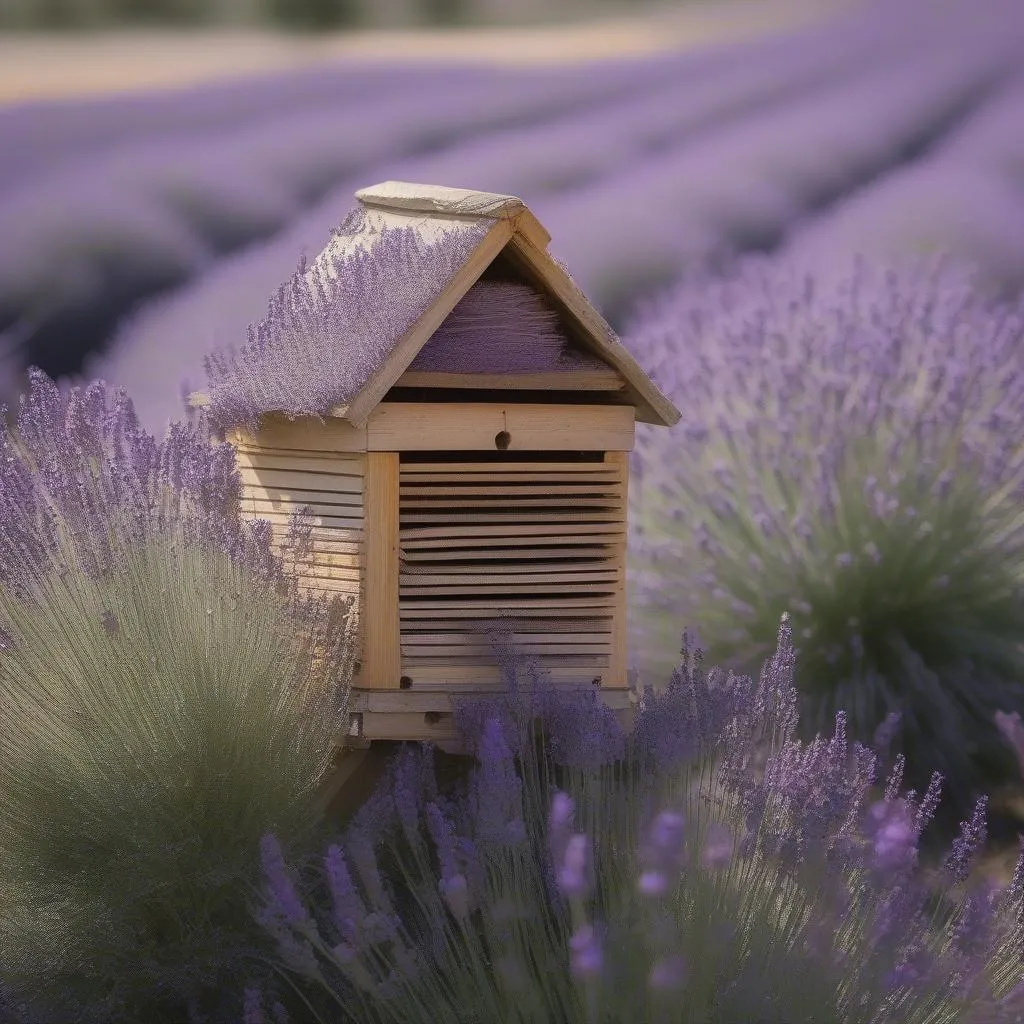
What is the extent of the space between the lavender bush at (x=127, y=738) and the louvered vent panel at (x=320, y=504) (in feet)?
0.61

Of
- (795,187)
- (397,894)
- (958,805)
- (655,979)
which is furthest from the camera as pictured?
(795,187)

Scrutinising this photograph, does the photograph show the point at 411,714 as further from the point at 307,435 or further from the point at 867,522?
the point at 867,522

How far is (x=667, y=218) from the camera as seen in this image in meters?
5.24

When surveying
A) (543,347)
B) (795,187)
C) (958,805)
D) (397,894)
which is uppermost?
(795,187)

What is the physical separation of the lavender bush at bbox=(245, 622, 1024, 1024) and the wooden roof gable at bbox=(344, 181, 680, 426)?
1.45 feet

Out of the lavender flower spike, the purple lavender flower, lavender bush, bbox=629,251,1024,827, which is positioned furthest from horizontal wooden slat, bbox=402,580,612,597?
lavender bush, bbox=629,251,1024,827

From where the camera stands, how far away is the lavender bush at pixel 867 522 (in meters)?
3.42

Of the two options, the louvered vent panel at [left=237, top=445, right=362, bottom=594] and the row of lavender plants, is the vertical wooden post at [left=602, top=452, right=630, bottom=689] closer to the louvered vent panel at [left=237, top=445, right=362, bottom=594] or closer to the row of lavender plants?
the row of lavender plants

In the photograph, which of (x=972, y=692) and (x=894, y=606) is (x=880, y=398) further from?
(x=972, y=692)

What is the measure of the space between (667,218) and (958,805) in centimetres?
256

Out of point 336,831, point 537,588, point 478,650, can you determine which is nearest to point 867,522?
point 537,588

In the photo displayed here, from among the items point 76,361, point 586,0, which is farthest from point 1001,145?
point 76,361

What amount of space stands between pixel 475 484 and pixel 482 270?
0.33 meters

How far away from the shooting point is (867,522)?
351cm
